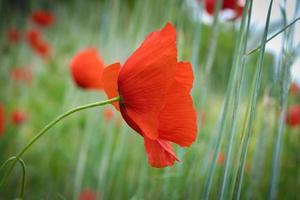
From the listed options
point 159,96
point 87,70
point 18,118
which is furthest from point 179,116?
point 18,118

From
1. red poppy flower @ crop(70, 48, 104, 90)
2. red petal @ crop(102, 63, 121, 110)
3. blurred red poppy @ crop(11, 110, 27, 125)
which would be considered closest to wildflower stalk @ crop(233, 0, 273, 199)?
red petal @ crop(102, 63, 121, 110)

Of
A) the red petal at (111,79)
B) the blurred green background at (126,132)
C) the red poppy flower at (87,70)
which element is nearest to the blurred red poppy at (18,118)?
the blurred green background at (126,132)

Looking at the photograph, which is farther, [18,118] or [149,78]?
[18,118]

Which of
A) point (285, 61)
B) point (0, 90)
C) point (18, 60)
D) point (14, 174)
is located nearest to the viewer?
point (285, 61)

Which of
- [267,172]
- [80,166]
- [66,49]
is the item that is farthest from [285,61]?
[66,49]

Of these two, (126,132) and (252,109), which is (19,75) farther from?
(252,109)

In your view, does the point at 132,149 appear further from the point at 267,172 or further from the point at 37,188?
the point at 267,172
